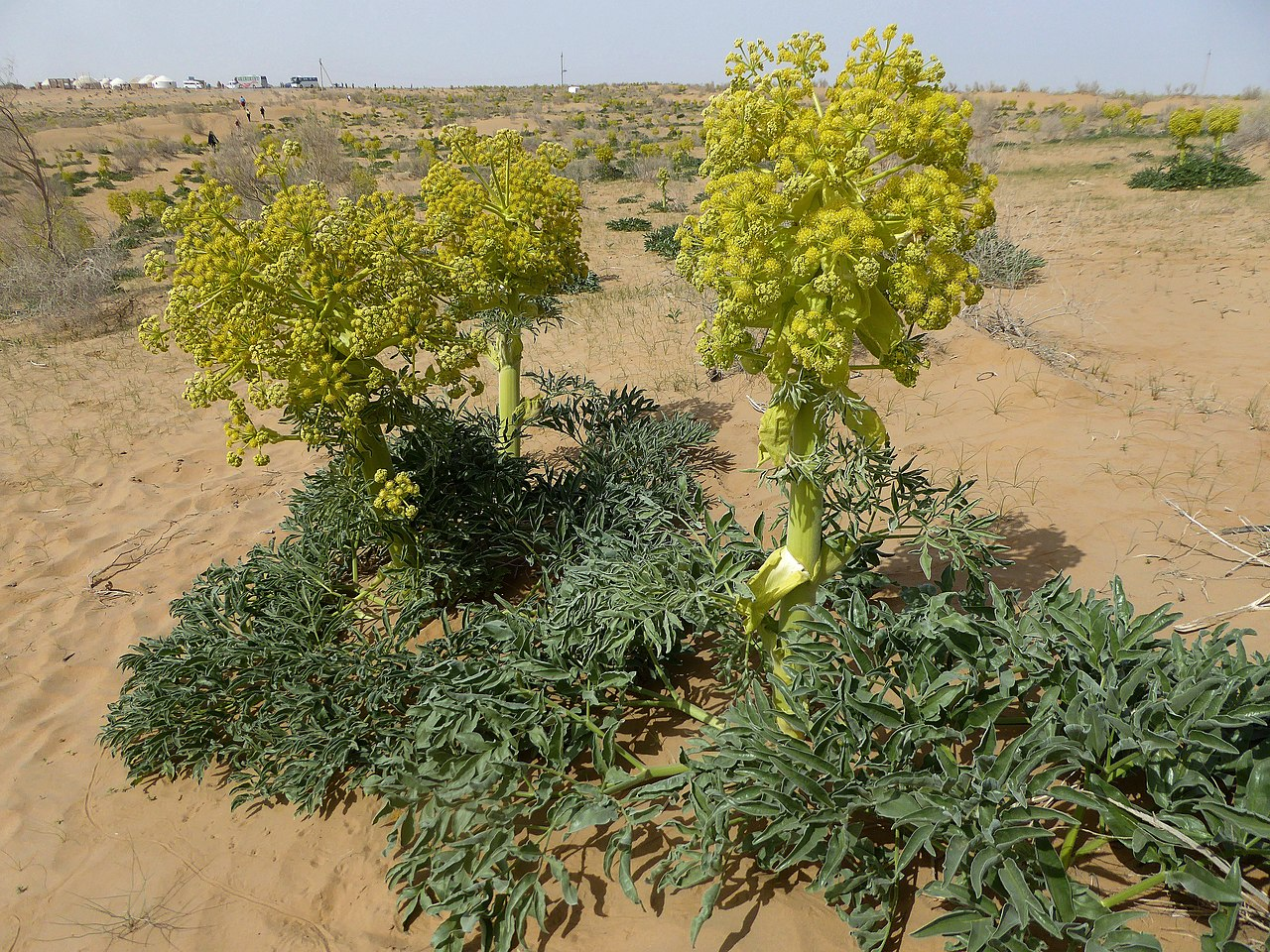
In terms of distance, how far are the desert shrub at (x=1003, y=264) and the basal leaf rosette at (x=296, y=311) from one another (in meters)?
8.06

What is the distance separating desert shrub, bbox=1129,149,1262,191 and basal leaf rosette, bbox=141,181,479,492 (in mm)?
16440

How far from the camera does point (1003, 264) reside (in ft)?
29.7

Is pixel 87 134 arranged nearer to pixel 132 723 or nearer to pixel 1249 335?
pixel 132 723

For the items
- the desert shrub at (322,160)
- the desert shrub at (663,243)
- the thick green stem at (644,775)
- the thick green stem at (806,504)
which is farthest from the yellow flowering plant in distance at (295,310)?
the desert shrub at (322,160)

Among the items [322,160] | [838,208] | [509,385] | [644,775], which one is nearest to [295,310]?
[509,385]

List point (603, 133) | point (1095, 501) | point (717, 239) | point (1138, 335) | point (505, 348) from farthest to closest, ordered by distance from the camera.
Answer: point (603, 133), point (1138, 335), point (505, 348), point (1095, 501), point (717, 239)

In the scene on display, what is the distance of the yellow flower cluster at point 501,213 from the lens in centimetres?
417

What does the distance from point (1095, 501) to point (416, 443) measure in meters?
3.97

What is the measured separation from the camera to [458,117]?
117ft

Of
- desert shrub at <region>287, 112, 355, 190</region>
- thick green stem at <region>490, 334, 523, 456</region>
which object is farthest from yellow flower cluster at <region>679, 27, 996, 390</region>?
desert shrub at <region>287, 112, 355, 190</region>

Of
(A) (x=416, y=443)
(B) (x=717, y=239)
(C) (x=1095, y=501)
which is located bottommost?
(C) (x=1095, y=501)

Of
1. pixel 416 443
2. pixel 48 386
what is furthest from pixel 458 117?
pixel 416 443

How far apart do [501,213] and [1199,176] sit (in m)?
15.8

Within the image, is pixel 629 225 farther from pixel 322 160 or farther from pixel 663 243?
pixel 322 160
